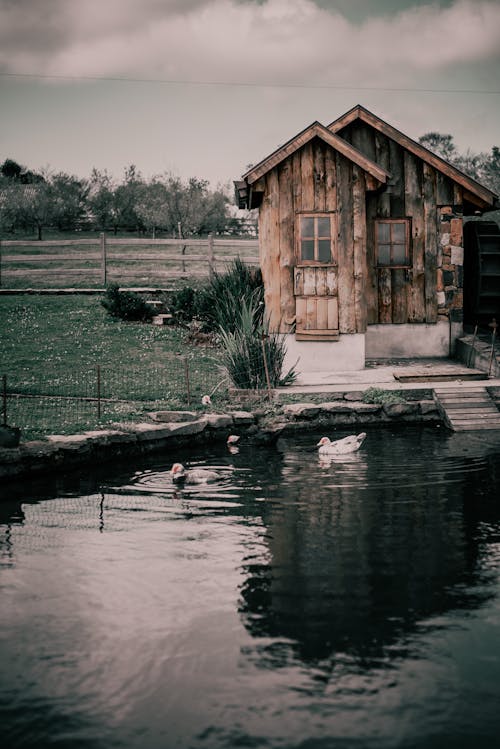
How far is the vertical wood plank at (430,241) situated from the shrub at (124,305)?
8.29 m

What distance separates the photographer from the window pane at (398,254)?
68.1 ft

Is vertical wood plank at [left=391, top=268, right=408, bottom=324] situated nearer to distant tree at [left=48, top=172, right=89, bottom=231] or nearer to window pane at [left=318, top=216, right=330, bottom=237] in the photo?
window pane at [left=318, top=216, right=330, bottom=237]

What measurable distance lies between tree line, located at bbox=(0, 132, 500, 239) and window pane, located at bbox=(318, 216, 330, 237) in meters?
23.6

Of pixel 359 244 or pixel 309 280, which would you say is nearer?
pixel 359 244

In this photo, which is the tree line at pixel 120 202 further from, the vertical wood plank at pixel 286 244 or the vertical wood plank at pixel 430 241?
the vertical wood plank at pixel 286 244

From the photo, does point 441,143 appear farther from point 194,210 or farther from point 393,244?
point 393,244

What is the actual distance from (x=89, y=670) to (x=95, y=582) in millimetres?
1825

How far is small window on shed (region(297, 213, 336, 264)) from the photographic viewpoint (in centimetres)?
1900

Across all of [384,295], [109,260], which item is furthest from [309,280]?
[109,260]

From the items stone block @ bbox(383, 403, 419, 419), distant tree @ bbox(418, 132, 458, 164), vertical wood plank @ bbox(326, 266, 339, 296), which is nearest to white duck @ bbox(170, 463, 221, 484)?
stone block @ bbox(383, 403, 419, 419)

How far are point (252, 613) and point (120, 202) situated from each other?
4497 cm

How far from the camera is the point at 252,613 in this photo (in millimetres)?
7648

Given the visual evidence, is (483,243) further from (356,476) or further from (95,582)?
(95,582)

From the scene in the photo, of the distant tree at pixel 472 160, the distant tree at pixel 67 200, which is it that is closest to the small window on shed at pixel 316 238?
the distant tree at pixel 67 200
